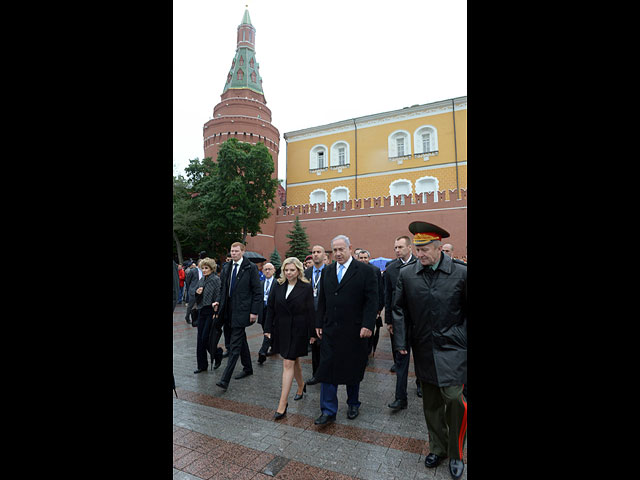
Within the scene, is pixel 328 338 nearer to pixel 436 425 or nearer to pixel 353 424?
pixel 353 424

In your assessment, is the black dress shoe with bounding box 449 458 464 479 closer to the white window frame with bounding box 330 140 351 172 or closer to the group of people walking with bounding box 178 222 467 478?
the group of people walking with bounding box 178 222 467 478

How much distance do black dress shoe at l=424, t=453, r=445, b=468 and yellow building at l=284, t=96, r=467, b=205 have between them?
1175 inches

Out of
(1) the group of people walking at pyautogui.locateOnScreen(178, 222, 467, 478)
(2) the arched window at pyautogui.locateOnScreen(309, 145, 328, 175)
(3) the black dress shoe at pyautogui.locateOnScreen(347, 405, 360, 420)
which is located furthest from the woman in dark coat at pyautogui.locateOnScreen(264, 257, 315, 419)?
(2) the arched window at pyautogui.locateOnScreen(309, 145, 328, 175)

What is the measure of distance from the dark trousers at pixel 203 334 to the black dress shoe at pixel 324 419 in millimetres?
2858

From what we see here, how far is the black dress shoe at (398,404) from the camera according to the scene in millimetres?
4168

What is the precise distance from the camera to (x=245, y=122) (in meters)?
34.6

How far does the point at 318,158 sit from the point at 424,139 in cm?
1131

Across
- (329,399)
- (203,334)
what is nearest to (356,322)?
(329,399)

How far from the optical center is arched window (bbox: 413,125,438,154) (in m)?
33.8

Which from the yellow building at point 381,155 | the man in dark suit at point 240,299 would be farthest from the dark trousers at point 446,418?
the yellow building at point 381,155

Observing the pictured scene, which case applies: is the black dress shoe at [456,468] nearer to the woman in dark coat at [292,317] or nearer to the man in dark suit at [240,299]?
the woman in dark coat at [292,317]
